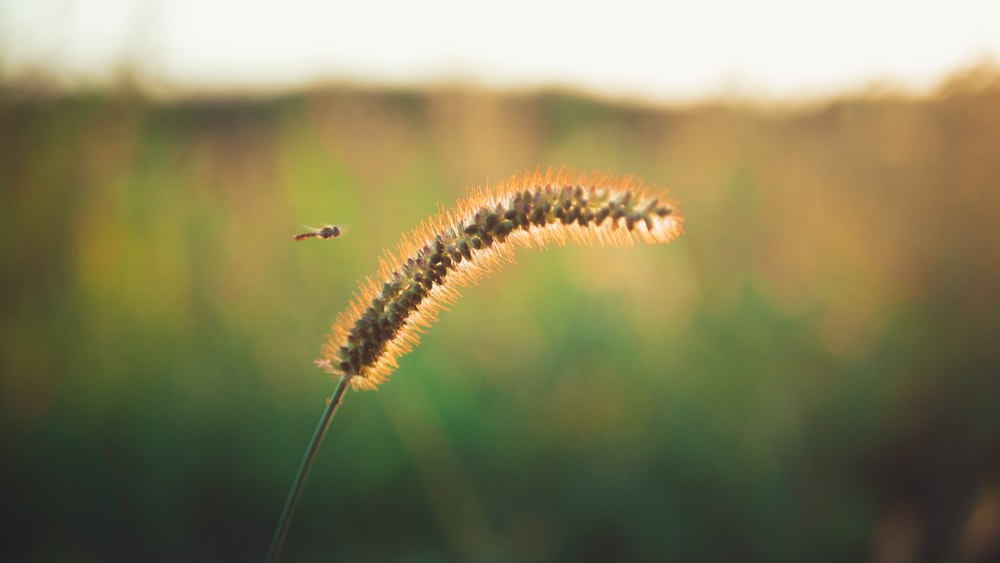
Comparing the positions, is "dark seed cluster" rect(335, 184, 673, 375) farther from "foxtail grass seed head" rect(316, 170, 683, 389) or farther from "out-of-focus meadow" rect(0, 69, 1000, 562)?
"out-of-focus meadow" rect(0, 69, 1000, 562)

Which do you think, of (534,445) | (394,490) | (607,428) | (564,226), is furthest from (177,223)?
(564,226)

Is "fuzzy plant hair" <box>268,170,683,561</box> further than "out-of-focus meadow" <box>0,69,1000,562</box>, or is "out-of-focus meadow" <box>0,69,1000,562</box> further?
"out-of-focus meadow" <box>0,69,1000,562</box>

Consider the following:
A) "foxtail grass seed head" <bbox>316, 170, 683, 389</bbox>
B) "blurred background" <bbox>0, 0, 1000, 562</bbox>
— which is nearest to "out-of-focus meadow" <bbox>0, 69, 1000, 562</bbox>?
"blurred background" <bbox>0, 0, 1000, 562</bbox>

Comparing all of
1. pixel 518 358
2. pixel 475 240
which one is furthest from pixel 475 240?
pixel 518 358

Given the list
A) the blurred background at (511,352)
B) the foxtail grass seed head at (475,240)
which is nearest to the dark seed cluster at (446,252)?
the foxtail grass seed head at (475,240)

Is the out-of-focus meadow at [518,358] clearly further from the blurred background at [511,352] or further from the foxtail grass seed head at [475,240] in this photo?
the foxtail grass seed head at [475,240]

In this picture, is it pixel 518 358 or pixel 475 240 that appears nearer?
pixel 475 240

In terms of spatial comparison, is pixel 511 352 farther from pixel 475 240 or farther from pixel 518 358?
pixel 475 240
